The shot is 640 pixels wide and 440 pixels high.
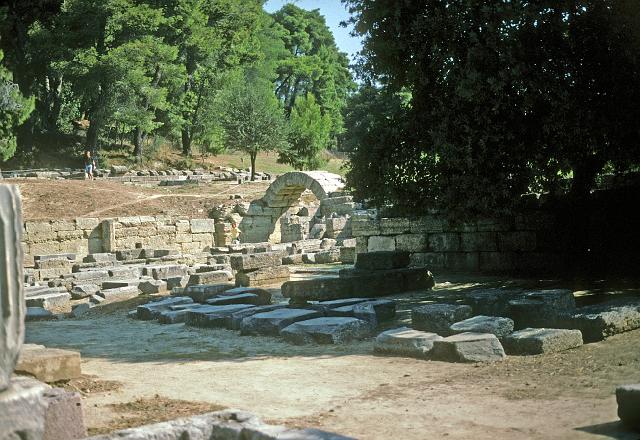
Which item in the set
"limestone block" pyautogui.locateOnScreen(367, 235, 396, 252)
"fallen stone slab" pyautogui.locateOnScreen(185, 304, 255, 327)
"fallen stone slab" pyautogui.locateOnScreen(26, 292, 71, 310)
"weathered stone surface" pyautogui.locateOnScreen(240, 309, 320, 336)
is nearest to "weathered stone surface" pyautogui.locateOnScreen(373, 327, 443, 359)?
"weathered stone surface" pyautogui.locateOnScreen(240, 309, 320, 336)

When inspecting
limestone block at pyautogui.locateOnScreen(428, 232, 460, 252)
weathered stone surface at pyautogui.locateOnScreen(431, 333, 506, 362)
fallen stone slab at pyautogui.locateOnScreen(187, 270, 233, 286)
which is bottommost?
weathered stone surface at pyautogui.locateOnScreen(431, 333, 506, 362)

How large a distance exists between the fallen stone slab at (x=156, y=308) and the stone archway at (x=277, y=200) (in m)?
17.3

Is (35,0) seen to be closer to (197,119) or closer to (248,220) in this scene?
(197,119)

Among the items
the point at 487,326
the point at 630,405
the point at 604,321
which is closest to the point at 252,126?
the point at 487,326

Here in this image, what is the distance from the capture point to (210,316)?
1075 cm

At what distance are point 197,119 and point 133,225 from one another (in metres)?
27.1

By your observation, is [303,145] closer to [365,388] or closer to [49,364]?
[49,364]

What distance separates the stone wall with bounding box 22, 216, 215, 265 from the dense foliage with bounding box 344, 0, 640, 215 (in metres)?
15.3

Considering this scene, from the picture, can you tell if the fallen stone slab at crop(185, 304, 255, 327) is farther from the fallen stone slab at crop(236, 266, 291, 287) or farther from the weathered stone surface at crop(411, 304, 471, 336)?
the fallen stone slab at crop(236, 266, 291, 287)

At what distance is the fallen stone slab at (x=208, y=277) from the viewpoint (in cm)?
1583

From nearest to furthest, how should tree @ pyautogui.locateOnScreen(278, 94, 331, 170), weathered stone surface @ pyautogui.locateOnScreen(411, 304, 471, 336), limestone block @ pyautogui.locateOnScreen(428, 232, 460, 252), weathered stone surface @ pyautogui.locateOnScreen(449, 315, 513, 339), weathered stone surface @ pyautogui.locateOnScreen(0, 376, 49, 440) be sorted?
weathered stone surface @ pyautogui.locateOnScreen(0, 376, 49, 440) → weathered stone surface @ pyautogui.locateOnScreen(449, 315, 513, 339) → weathered stone surface @ pyautogui.locateOnScreen(411, 304, 471, 336) → limestone block @ pyautogui.locateOnScreen(428, 232, 460, 252) → tree @ pyautogui.locateOnScreen(278, 94, 331, 170)

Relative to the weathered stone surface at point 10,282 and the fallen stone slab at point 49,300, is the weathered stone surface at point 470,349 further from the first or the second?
the fallen stone slab at point 49,300

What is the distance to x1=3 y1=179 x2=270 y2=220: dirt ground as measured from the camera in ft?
92.4

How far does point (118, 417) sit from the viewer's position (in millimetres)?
5426
